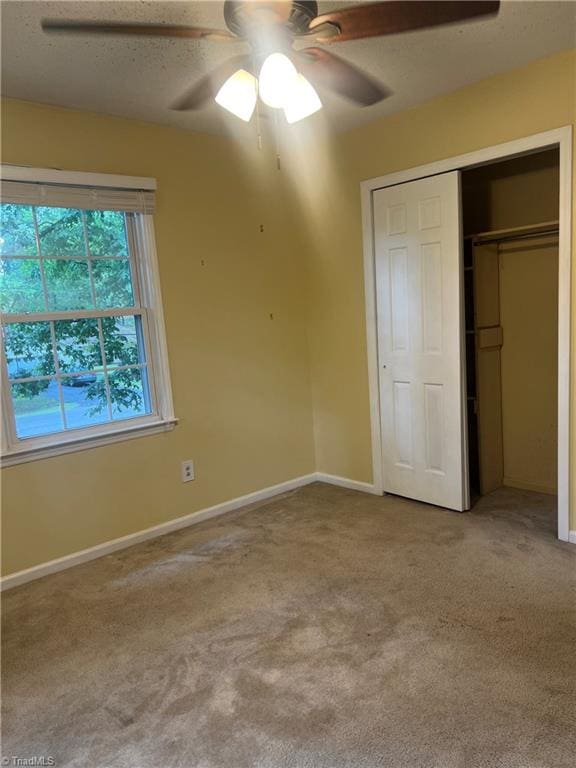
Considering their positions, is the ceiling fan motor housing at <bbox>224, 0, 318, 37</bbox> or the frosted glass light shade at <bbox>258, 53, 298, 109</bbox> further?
the frosted glass light shade at <bbox>258, 53, 298, 109</bbox>

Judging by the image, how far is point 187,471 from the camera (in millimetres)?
3482

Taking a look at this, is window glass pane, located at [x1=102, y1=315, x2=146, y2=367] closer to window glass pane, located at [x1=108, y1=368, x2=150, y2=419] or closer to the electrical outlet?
window glass pane, located at [x1=108, y1=368, x2=150, y2=419]

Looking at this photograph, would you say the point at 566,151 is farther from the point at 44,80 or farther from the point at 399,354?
the point at 44,80

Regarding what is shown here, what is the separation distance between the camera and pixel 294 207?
3930mm

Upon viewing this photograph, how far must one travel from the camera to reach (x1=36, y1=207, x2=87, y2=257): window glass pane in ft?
9.46

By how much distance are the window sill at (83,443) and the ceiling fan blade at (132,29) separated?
1.93 meters

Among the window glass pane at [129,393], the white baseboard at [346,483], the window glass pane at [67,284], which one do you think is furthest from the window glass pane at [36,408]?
the white baseboard at [346,483]

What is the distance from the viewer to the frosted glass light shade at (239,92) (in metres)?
2.02

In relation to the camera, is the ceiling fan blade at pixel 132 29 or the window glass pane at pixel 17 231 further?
the window glass pane at pixel 17 231

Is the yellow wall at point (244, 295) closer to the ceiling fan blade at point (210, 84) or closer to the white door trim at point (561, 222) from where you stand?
the white door trim at point (561, 222)

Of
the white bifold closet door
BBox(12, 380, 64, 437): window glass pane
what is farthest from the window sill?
the white bifold closet door

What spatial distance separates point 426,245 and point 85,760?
2.96 metres

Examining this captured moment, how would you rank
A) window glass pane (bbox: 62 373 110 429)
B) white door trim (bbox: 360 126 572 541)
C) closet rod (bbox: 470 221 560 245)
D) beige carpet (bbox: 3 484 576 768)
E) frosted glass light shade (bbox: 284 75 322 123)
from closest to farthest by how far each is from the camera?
beige carpet (bbox: 3 484 576 768) → frosted glass light shade (bbox: 284 75 322 123) → white door trim (bbox: 360 126 572 541) → window glass pane (bbox: 62 373 110 429) → closet rod (bbox: 470 221 560 245)

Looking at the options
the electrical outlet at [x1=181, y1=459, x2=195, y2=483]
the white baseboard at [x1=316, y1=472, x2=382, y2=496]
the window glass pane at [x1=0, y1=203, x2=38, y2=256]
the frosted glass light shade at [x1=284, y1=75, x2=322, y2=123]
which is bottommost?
the white baseboard at [x1=316, y1=472, x2=382, y2=496]
